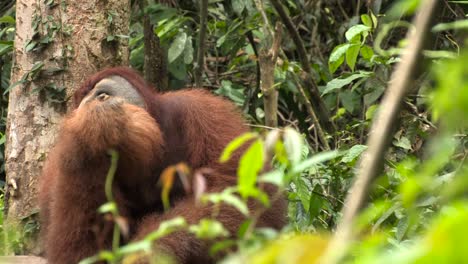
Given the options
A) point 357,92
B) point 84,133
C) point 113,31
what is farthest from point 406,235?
point 357,92

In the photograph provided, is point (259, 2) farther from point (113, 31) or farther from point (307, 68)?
point (113, 31)

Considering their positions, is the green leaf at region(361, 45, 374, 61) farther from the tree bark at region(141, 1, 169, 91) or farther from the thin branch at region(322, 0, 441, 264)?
the thin branch at region(322, 0, 441, 264)

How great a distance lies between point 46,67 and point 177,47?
1.32 meters

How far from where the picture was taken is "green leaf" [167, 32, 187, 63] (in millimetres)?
5539

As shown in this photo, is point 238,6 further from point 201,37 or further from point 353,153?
point 353,153

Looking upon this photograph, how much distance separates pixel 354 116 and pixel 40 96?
2516mm

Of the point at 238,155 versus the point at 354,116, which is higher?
the point at 238,155

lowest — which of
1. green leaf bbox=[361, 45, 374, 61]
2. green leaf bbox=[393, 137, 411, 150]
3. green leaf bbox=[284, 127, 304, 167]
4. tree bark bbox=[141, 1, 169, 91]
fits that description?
green leaf bbox=[393, 137, 411, 150]

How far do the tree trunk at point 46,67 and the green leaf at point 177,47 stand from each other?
41.8 inches

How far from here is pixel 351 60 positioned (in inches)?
171

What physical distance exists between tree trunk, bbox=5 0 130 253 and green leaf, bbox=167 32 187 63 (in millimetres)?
1061

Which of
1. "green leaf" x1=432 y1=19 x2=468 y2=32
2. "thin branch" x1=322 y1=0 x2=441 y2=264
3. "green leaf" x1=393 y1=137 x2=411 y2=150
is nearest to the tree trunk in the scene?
"green leaf" x1=393 y1=137 x2=411 y2=150

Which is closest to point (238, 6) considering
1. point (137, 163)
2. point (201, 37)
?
point (201, 37)

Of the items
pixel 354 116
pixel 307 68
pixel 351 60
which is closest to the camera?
pixel 351 60
